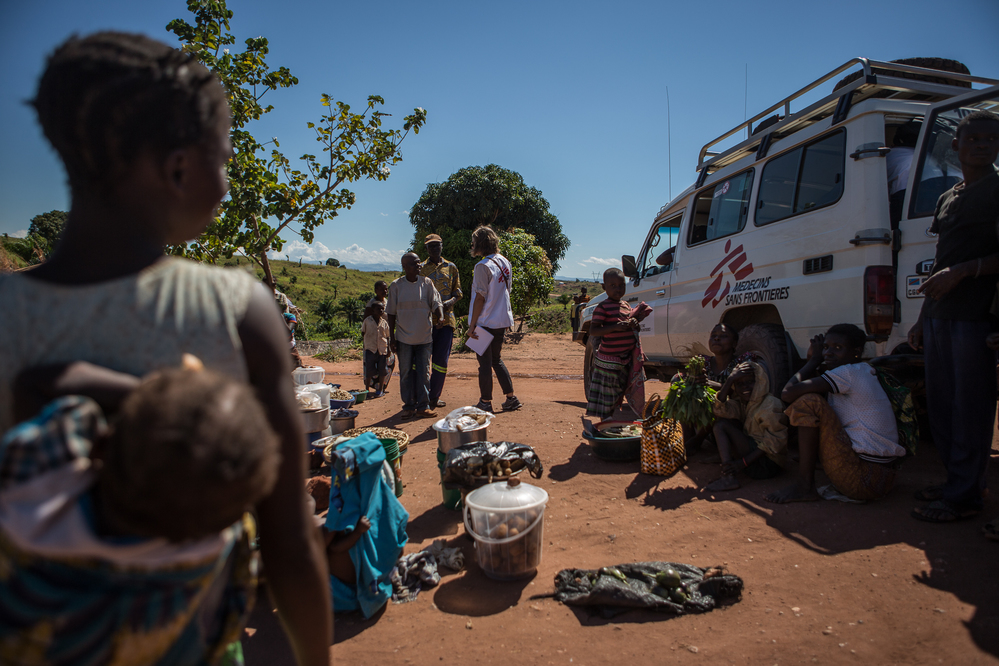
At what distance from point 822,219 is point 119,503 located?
16.0ft

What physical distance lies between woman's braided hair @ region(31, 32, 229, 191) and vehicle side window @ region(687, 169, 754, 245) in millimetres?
5286

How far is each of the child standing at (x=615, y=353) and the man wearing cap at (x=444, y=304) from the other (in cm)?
193

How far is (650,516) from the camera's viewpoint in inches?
155

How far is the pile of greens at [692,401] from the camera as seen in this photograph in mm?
4578

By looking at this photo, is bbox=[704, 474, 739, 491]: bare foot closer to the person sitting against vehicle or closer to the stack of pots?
the person sitting against vehicle

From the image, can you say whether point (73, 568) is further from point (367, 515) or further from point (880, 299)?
point (880, 299)

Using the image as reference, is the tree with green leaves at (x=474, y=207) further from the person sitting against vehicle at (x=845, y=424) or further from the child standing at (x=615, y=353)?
the person sitting against vehicle at (x=845, y=424)

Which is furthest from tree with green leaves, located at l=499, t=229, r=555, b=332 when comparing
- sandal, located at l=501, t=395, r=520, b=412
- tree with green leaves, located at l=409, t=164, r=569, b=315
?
sandal, located at l=501, t=395, r=520, b=412

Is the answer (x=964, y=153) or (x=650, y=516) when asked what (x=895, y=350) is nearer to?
(x=964, y=153)

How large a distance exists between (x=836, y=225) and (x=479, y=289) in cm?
335

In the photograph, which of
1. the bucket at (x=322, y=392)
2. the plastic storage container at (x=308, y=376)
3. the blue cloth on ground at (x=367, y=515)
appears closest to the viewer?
the blue cloth on ground at (x=367, y=515)

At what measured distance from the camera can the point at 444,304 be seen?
666 centimetres

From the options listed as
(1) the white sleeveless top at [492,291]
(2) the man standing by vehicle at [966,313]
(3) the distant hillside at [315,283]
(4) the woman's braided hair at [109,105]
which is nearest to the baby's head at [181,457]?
(4) the woman's braided hair at [109,105]

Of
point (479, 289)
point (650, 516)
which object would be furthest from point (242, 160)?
point (650, 516)
